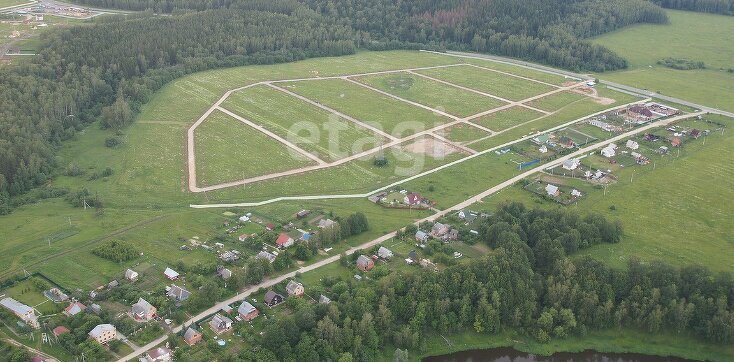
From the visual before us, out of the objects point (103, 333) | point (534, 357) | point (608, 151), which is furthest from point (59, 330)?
point (608, 151)

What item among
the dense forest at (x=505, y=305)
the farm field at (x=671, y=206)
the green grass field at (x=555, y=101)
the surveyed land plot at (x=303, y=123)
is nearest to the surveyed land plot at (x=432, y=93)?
the green grass field at (x=555, y=101)

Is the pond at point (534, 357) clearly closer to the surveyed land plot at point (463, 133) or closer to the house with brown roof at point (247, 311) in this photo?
the house with brown roof at point (247, 311)

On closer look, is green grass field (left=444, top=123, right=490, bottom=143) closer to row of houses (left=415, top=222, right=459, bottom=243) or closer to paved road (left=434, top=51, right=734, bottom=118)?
row of houses (left=415, top=222, right=459, bottom=243)

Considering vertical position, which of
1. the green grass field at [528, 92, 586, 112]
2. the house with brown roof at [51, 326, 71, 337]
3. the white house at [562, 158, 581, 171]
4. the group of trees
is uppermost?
the green grass field at [528, 92, 586, 112]

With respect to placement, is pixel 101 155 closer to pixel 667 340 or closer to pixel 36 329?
pixel 36 329

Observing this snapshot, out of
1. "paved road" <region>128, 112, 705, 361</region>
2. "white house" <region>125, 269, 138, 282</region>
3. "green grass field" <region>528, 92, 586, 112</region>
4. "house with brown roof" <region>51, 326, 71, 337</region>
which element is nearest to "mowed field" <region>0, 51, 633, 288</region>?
"paved road" <region>128, 112, 705, 361</region>
